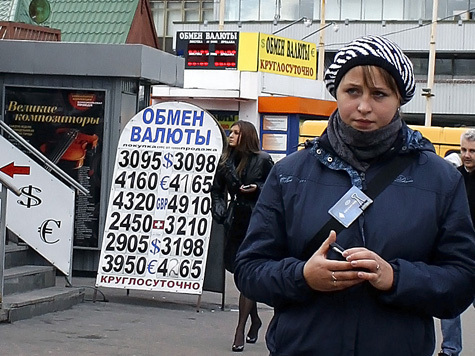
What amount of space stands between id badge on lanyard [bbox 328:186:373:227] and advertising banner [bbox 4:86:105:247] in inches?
382

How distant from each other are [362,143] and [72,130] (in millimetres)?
9844

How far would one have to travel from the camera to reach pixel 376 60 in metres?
3.11

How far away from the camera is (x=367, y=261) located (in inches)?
114

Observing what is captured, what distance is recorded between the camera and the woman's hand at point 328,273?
2.90 meters

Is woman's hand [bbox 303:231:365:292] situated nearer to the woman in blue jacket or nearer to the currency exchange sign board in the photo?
the woman in blue jacket

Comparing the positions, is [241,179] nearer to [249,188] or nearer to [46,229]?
[249,188]

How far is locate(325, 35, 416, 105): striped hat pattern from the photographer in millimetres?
3115

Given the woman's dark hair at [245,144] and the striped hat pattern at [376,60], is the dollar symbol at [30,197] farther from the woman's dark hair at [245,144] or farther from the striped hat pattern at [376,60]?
the striped hat pattern at [376,60]

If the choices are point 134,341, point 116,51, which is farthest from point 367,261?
point 116,51

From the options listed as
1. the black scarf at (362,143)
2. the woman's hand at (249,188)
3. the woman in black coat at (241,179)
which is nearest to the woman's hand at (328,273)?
the black scarf at (362,143)

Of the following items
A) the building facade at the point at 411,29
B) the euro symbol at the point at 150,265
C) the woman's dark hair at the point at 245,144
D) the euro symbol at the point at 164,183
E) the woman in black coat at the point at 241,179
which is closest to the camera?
the woman in black coat at the point at 241,179

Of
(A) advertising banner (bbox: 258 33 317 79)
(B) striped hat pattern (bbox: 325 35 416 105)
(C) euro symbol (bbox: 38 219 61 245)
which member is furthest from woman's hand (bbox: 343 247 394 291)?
(A) advertising banner (bbox: 258 33 317 79)

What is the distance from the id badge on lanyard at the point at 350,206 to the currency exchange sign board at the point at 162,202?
795 cm

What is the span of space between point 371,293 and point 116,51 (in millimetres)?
9867
